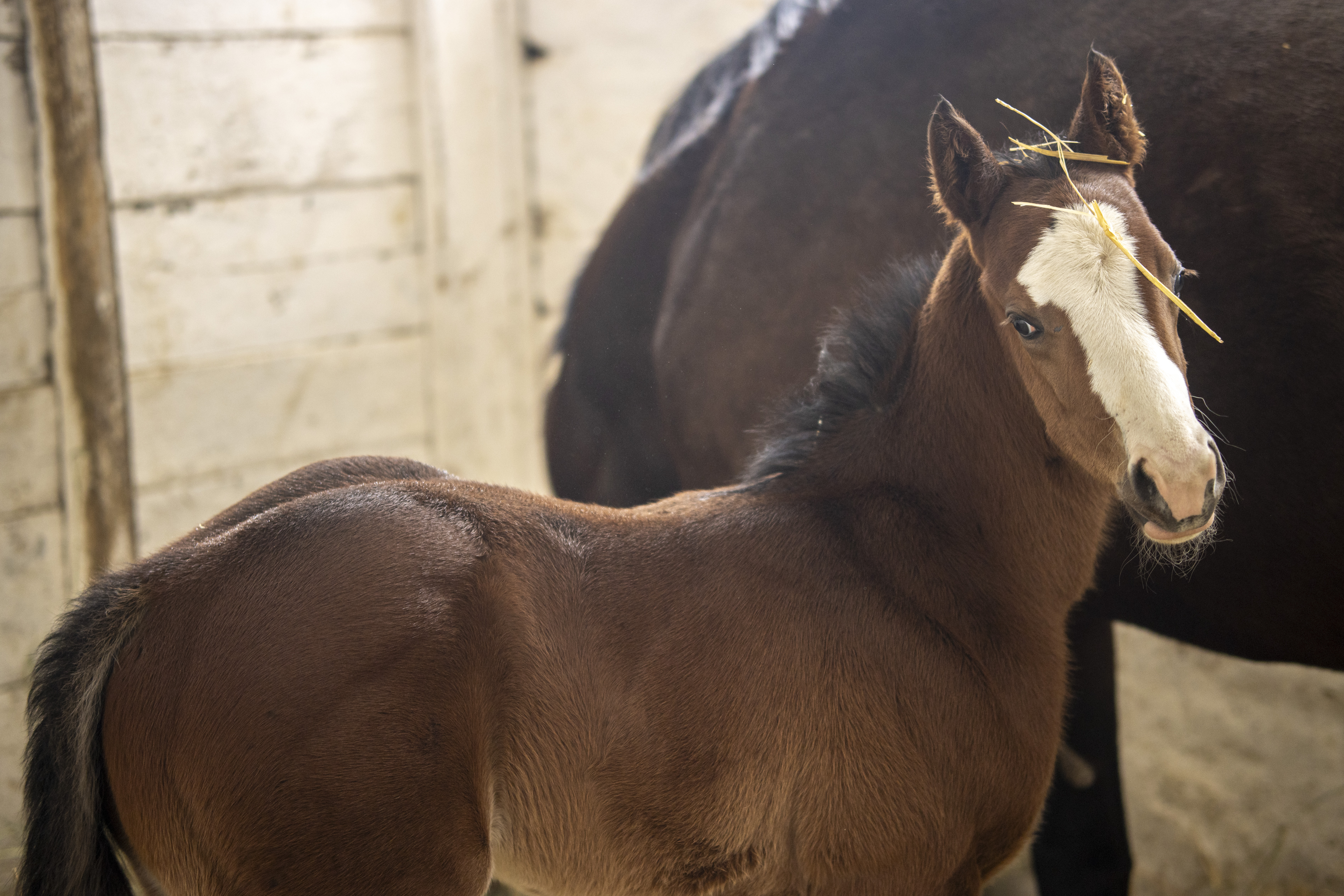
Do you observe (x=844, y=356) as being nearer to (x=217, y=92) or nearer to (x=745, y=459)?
(x=745, y=459)

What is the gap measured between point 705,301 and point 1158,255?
1.07 meters

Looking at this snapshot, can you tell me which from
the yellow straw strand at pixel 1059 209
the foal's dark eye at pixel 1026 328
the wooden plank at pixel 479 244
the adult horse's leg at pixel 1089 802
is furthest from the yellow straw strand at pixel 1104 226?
the wooden plank at pixel 479 244

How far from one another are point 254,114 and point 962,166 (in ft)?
7.31

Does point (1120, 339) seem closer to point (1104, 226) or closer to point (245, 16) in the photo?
point (1104, 226)

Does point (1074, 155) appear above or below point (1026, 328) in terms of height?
above

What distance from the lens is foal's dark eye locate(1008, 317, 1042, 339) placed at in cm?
115

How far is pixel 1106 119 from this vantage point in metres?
1.23

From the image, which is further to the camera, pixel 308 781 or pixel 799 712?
pixel 799 712

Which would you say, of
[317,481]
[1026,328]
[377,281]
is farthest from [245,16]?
[1026,328]

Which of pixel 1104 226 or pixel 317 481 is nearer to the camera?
pixel 1104 226

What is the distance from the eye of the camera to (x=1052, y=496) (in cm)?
132

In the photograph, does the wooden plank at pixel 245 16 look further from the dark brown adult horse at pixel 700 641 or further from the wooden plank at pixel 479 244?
the dark brown adult horse at pixel 700 641

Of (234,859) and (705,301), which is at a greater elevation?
(705,301)

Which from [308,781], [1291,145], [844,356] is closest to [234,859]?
[308,781]
